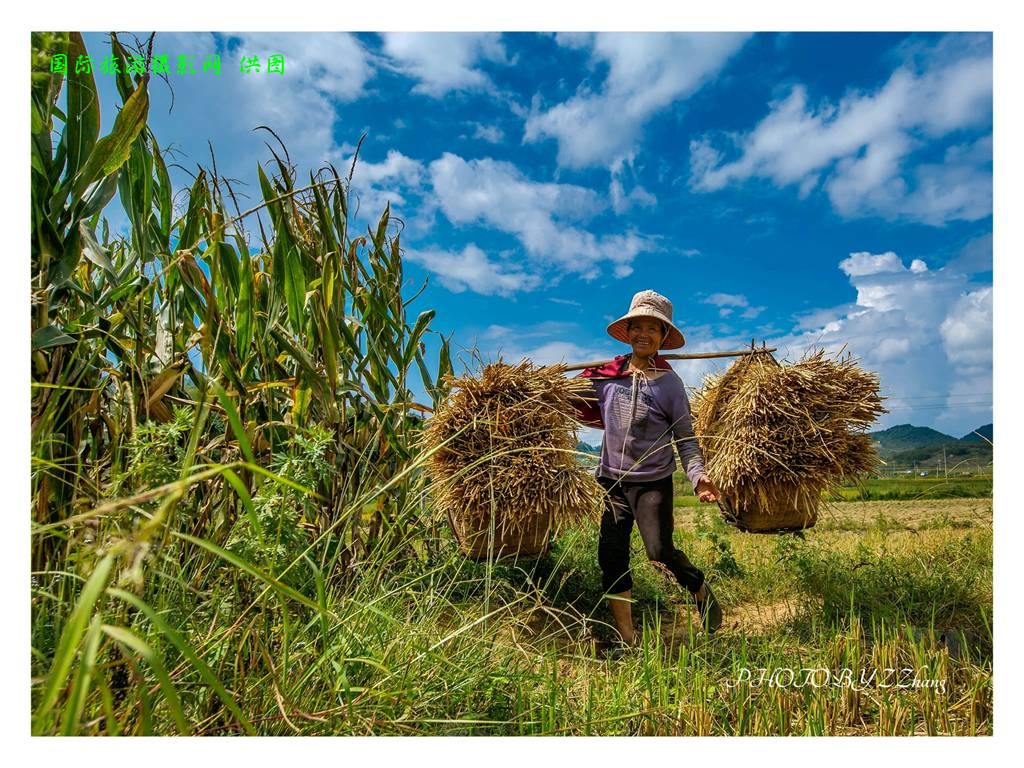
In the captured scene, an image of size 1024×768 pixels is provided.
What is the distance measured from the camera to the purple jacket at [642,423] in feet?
10.3

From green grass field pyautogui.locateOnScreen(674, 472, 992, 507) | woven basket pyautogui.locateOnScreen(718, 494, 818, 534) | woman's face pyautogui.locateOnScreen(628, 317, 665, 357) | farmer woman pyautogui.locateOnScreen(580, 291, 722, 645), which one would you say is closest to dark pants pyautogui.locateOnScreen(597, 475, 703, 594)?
farmer woman pyautogui.locateOnScreen(580, 291, 722, 645)

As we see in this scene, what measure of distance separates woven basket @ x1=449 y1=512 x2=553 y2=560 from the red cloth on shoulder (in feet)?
2.68

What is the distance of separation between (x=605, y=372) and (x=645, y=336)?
0.28 m

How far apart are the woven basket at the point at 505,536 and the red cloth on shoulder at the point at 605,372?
2.68 ft

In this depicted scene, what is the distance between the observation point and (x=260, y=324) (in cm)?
259

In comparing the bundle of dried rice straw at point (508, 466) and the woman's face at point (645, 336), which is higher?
the woman's face at point (645, 336)

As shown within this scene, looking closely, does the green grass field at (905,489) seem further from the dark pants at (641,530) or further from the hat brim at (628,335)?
the hat brim at (628,335)

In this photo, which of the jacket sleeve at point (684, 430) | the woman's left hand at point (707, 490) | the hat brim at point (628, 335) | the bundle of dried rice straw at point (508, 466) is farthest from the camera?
the hat brim at point (628, 335)

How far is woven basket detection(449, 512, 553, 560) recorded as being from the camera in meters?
2.49

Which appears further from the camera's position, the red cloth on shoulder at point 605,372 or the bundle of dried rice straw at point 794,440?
the red cloth on shoulder at point 605,372

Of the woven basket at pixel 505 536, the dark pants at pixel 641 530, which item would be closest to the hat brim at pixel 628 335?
the dark pants at pixel 641 530

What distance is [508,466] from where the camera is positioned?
8.02 ft

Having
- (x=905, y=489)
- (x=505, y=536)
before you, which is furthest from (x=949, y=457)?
(x=905, y=489)

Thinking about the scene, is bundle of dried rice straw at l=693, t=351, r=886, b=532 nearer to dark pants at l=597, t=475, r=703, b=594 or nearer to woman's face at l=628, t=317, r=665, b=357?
dark pants at l=597, t=475, r=703, b=594
